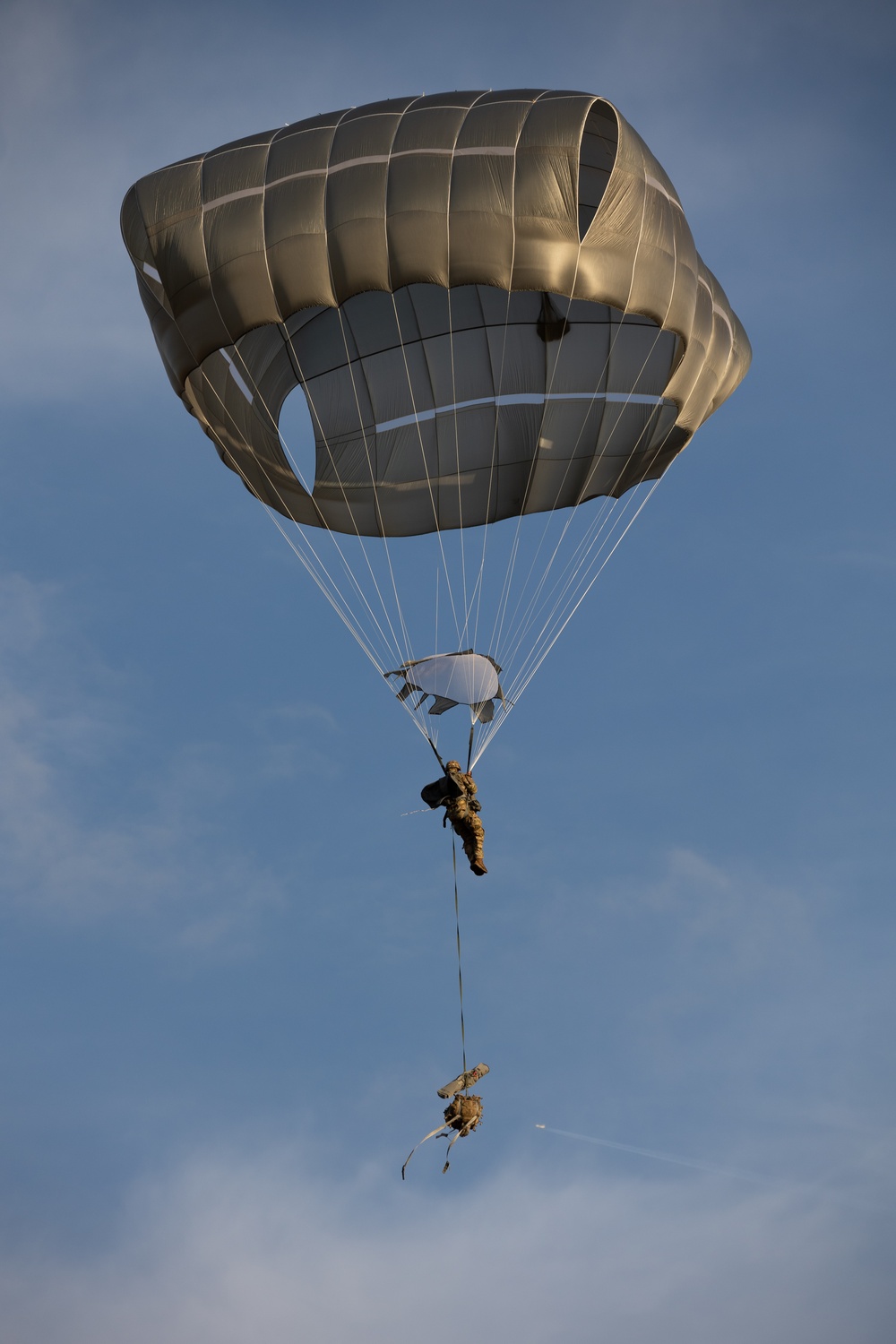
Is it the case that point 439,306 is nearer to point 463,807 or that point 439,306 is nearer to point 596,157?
point 596,157

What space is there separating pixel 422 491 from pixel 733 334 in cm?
477

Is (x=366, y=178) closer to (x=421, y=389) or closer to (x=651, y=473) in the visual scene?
(x=421, y=389)

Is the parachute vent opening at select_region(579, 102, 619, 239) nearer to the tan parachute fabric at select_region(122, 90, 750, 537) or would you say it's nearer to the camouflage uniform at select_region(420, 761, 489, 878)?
the tan parachute fabric at select_region(122, 90, 750, 537)

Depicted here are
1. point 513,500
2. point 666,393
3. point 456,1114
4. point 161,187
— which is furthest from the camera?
point 513,500

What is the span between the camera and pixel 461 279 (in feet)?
64.0

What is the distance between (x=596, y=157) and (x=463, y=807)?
26.8 ft

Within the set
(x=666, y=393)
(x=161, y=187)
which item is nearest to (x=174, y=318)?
(x=161, y=187)

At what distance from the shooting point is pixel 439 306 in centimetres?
2250

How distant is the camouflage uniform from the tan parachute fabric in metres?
4.85

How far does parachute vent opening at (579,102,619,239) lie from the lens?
20.5 meters

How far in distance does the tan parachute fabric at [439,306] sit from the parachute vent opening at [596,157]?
25 millimetres

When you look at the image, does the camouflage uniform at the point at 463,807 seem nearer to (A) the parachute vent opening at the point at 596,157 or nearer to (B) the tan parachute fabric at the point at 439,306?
(B) the tan parachute fabric at the point at 439,306

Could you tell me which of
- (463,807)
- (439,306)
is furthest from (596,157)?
(463,807)

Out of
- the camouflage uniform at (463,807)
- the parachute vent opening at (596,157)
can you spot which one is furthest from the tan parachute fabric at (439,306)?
the camouflage uniform at (463,807)
